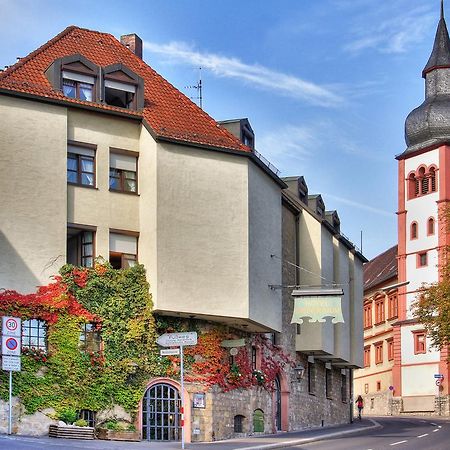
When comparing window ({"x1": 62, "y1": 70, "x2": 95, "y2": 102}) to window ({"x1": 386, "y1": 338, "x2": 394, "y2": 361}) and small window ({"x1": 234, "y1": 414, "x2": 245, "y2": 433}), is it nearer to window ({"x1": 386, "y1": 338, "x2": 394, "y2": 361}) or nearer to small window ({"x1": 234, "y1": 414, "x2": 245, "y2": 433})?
small window ({"x1": 234, "y1": 414, "x2": 245, "y2": 433})

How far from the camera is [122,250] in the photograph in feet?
157

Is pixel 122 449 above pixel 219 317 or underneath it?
underneath

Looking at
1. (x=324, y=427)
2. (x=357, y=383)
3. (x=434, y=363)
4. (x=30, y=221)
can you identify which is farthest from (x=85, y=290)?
(x=357, y=383)

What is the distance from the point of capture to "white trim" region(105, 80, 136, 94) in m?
48.3

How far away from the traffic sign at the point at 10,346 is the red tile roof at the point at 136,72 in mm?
9256

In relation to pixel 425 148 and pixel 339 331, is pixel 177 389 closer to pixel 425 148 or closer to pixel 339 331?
pixel 339 331

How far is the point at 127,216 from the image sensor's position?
48.1 meters

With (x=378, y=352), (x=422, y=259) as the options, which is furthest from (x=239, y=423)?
(x=378, y=352)

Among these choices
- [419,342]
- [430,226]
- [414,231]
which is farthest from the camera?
[414,231]

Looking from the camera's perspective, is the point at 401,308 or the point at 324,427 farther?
the point at 401,308

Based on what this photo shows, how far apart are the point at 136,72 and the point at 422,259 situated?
58202 mm

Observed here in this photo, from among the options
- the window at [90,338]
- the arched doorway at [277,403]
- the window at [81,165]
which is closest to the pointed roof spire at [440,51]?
the arched doorway at [277,403]

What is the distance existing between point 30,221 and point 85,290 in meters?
3.11

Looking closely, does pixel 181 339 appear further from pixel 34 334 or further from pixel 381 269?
pixel 381 269
